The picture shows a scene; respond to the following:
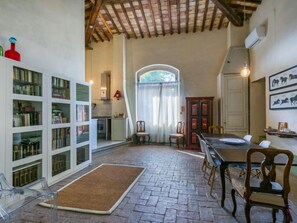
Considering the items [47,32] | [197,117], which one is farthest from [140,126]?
[47,32]

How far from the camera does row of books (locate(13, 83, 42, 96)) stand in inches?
99.1

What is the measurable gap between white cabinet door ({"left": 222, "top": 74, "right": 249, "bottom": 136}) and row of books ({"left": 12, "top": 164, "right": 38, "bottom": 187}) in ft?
17.1

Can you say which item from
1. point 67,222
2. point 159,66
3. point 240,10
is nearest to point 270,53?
point 240,10

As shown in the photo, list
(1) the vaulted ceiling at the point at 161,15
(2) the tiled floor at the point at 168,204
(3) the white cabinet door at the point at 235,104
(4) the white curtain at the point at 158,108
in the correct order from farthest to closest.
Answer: (4) the white curtain at the point at 158,108 → (3) the white cabinet door at the point at 235,104 → (1) the vaulted ceiling at the point at 161,15 → (2) the tiled floor at the point at 168,204

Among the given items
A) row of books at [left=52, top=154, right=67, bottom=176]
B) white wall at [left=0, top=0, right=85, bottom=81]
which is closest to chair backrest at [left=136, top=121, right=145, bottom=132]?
white wall at [left=0, top=0, right=85, bottom=81]

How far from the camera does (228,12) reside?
5.13 m

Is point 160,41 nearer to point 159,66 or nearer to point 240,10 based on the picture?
point 159,66

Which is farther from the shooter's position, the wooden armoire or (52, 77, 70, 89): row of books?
the wooden armoire

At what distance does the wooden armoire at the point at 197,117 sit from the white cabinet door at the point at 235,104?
1.59 ft

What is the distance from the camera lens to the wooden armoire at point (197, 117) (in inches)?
226

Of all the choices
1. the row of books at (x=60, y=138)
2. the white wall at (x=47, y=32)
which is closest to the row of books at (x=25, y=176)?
the row of books at (x=60, y=138)

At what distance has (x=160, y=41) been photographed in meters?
6.77

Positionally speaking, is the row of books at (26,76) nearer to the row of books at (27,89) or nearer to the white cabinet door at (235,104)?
the row of books at (27,89)

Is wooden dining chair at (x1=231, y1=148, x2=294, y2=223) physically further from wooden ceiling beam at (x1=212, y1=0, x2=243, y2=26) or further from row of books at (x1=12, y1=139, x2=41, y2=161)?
wooden ceiling beam at (x1=212, y1=0, x2=243, y2=26)
